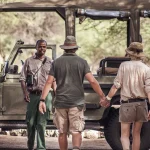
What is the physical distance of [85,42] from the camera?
35219 millimetres

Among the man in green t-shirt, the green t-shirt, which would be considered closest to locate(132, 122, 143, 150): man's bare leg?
the man in green t-shirt

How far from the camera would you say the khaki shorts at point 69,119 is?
11.0 metres

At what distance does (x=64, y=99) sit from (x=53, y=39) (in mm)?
27110

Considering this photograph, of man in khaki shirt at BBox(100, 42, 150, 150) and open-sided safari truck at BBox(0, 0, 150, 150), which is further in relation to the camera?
open-sided safari truck at BBox(0, 0, 150, 150)

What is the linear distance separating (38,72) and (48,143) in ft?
11.1

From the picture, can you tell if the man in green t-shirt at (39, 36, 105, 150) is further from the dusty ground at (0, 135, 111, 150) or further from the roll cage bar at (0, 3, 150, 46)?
the dusty ground at (0, 135, 111, 150)

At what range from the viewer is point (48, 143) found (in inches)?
619

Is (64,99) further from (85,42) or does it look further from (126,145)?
(85,42)

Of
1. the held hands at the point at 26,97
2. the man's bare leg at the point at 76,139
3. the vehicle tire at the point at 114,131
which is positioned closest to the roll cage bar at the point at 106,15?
the vehicle tire at the point at 114,131

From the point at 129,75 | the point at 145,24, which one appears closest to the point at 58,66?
the point at 129,75

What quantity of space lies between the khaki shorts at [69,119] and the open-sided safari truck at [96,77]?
2384 mm

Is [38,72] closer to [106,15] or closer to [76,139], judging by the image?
[106,15]

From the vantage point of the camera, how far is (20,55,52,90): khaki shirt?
1258 cm

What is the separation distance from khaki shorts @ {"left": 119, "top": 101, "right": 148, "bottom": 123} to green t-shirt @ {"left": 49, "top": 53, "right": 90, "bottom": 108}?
619 millimetres
